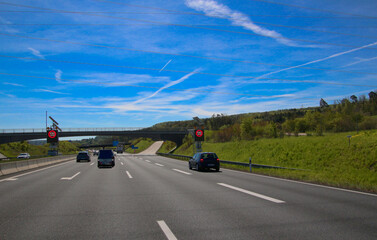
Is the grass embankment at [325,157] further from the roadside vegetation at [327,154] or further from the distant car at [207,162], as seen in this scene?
the distant car at [207,162]

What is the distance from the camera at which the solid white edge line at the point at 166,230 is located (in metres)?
4.77

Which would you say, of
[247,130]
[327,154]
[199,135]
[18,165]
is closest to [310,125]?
[247,130]

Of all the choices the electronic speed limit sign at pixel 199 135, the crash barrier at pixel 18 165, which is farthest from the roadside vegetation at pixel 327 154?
the crash barrier at pixel 18 165

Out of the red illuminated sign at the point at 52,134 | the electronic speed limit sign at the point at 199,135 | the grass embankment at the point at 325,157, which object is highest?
the red illuminated sign at the point at 52,134

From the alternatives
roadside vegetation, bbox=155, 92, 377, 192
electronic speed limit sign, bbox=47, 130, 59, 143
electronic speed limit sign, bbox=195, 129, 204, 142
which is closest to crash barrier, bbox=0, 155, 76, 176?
roadside vegetation, bbox=155, 92, 377, 192

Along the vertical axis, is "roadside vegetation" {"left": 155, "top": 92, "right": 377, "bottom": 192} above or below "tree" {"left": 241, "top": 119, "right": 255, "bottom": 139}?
below

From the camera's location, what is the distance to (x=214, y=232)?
5.06 metres

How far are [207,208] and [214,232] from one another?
210 centimetres

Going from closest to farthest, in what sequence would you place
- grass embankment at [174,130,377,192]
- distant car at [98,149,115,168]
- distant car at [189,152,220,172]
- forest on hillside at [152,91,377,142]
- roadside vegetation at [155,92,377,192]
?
roadside vegetation at [155,92,377,192] < grass embankment at [174,130,377,192] < distant car at [189,152,220,172] < distant car at [98,149,115,168] < forest on hillside at [152,91,377,142]

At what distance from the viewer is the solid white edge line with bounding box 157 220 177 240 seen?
4.77 metres

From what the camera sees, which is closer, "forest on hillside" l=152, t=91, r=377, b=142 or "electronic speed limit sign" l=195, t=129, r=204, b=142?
"electronic speed limit sign" l=195, t=129, r=204, b=142

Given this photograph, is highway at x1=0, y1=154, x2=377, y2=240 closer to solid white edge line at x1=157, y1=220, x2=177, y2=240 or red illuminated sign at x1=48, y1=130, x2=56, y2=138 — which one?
solid white edge line at x1=157, y1=220, x2=177, y2=240

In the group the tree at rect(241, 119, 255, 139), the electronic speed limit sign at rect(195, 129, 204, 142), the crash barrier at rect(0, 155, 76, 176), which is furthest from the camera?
the tree at rect(241, 119, 255, 139)

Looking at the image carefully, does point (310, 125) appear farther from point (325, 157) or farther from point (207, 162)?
point (207, 162)
